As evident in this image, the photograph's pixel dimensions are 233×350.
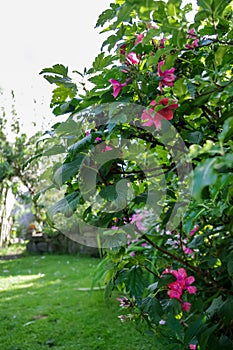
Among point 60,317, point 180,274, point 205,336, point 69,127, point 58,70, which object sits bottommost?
point 60,317

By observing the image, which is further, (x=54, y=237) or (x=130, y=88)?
(x=54, y=237)

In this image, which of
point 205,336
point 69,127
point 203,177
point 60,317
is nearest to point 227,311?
point 205,336

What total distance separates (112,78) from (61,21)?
282 cm

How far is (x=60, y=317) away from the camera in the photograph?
2469 millimetres

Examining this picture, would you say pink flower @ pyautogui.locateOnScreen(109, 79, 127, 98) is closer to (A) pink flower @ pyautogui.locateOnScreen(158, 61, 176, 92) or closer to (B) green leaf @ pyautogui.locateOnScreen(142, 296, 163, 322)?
(A) pink flower @ pyautogui.locateOnScreen(158, 61, 176, 92)

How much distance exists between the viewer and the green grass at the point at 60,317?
2.02 metres

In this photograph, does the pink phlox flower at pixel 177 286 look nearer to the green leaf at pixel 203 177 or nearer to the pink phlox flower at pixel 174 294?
the pink phlox flower at pixel 174 294

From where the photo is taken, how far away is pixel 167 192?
842 millimetres

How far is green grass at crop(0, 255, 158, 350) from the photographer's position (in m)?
2.02

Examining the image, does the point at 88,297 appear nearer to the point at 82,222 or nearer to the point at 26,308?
the point at 26,308

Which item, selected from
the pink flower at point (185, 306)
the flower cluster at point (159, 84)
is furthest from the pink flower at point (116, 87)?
the pink flower at point (185, 306)

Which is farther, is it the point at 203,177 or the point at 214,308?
the point at 214,308

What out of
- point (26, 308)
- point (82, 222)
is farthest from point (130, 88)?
point (26, 308)

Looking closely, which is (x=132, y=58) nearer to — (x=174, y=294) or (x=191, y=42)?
(x=191, y=42)
